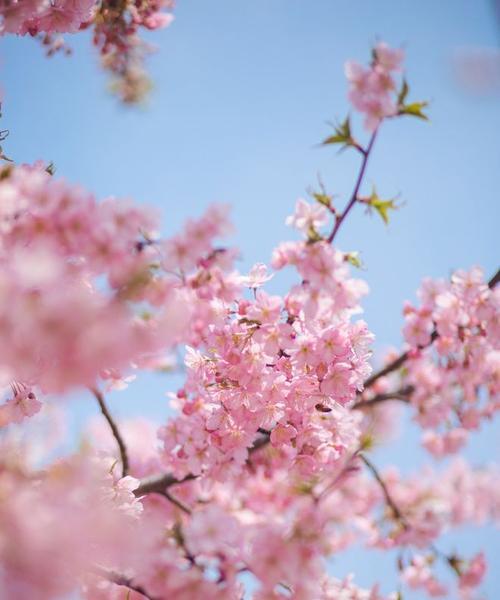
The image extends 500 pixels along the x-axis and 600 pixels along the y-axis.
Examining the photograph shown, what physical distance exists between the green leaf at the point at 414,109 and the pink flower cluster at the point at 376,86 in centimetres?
3

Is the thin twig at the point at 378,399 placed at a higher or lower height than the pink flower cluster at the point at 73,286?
higher

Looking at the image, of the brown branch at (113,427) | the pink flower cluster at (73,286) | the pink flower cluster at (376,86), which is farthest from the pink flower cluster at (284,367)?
the pink flower cluster at (376,86)

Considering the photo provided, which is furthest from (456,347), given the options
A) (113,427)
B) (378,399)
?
(113,427)

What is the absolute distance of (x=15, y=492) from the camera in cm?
150

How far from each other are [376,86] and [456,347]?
2146 millimetres

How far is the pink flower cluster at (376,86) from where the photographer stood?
230cm

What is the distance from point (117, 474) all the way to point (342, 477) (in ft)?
5.67

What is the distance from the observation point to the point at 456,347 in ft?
11.8

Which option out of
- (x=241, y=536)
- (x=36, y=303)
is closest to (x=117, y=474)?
(x=241, y=536)

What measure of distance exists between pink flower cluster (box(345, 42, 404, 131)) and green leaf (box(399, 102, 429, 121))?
0.03 metres

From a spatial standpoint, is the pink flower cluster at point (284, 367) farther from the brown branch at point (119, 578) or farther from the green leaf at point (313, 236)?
the brown branch at point (119, 578)

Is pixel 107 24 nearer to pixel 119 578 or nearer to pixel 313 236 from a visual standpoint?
pixel 313 236

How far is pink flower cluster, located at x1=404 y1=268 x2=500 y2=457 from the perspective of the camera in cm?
330

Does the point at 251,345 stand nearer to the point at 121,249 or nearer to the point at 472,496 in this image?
the point at 121,249
